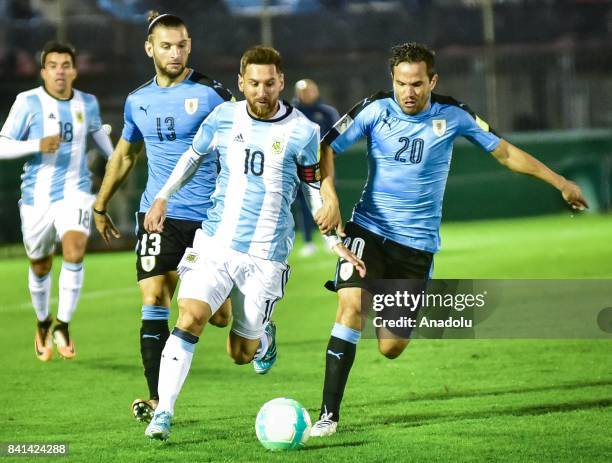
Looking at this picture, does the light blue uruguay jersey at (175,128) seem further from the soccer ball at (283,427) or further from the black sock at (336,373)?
the soccer ball at (283,427)

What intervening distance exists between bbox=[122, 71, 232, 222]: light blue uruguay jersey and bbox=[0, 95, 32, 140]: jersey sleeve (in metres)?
2.14

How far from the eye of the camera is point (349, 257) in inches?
243

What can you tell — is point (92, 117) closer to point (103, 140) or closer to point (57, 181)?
point (103, 140)

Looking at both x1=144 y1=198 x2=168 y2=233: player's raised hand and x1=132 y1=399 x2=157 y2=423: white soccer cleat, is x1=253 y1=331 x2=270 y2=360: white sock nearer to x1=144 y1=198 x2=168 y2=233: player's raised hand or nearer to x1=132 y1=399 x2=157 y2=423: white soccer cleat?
x1=132 y1=399 x2=157 y2=423: white soccer cleat

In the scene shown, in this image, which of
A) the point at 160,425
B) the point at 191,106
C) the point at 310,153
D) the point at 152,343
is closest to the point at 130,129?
the point at 191,106

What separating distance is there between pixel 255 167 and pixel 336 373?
105 centimetres

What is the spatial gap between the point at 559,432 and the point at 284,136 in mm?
1874

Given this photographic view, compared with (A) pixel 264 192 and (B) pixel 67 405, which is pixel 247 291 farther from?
(B) pixel 67 405

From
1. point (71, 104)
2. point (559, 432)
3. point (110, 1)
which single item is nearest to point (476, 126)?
point (559, 432)

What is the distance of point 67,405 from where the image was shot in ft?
23.6

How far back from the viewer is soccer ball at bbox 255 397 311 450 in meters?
5.71

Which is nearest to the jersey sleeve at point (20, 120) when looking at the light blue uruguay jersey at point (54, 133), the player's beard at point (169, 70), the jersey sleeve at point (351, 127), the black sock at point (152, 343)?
the light blue uruguay jersey at point (54, 133)

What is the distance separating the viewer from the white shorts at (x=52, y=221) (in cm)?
906

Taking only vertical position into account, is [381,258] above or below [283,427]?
above
